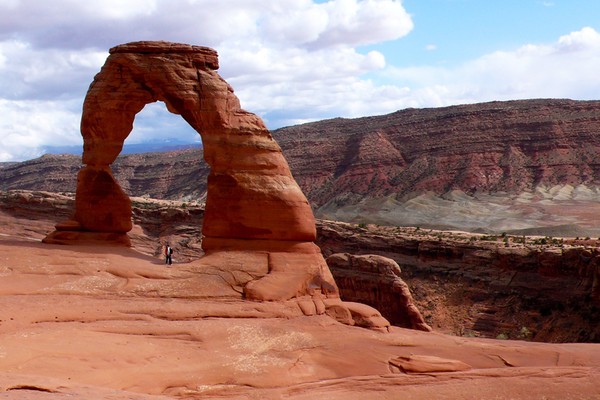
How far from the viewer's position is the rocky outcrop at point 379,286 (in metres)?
32.4

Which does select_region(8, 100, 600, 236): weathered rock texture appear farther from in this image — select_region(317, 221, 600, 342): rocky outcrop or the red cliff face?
select_region(317, 221, 600, 342): rocky outcrop

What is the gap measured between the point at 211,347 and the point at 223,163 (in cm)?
619

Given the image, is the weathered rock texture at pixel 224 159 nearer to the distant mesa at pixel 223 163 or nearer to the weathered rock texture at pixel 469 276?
the distant mesa at pixel 223 163

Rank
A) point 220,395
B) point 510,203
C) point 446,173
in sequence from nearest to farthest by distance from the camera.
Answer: point 220,395, point 510,203, point 446,173

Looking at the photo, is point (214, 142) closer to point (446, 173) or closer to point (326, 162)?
point (446, 173)

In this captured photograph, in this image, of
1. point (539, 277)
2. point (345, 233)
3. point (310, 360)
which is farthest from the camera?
point (345, 233)

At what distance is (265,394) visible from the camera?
45.3 ft

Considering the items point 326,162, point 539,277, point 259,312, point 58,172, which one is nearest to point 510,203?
point 326,162

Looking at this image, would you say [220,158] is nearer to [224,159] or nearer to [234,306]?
[224,159]

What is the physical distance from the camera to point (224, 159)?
19.7 metres

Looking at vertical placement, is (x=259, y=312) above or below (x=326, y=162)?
below

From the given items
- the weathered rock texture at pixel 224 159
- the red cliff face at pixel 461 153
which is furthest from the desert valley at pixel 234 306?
the red cliff face at pixel 461 153

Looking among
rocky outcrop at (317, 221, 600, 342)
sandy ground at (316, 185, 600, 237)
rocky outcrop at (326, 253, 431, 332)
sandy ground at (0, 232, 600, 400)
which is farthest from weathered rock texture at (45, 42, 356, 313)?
sandy ground at (316, 185, 600, 237)

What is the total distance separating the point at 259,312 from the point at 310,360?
212 centimetres
